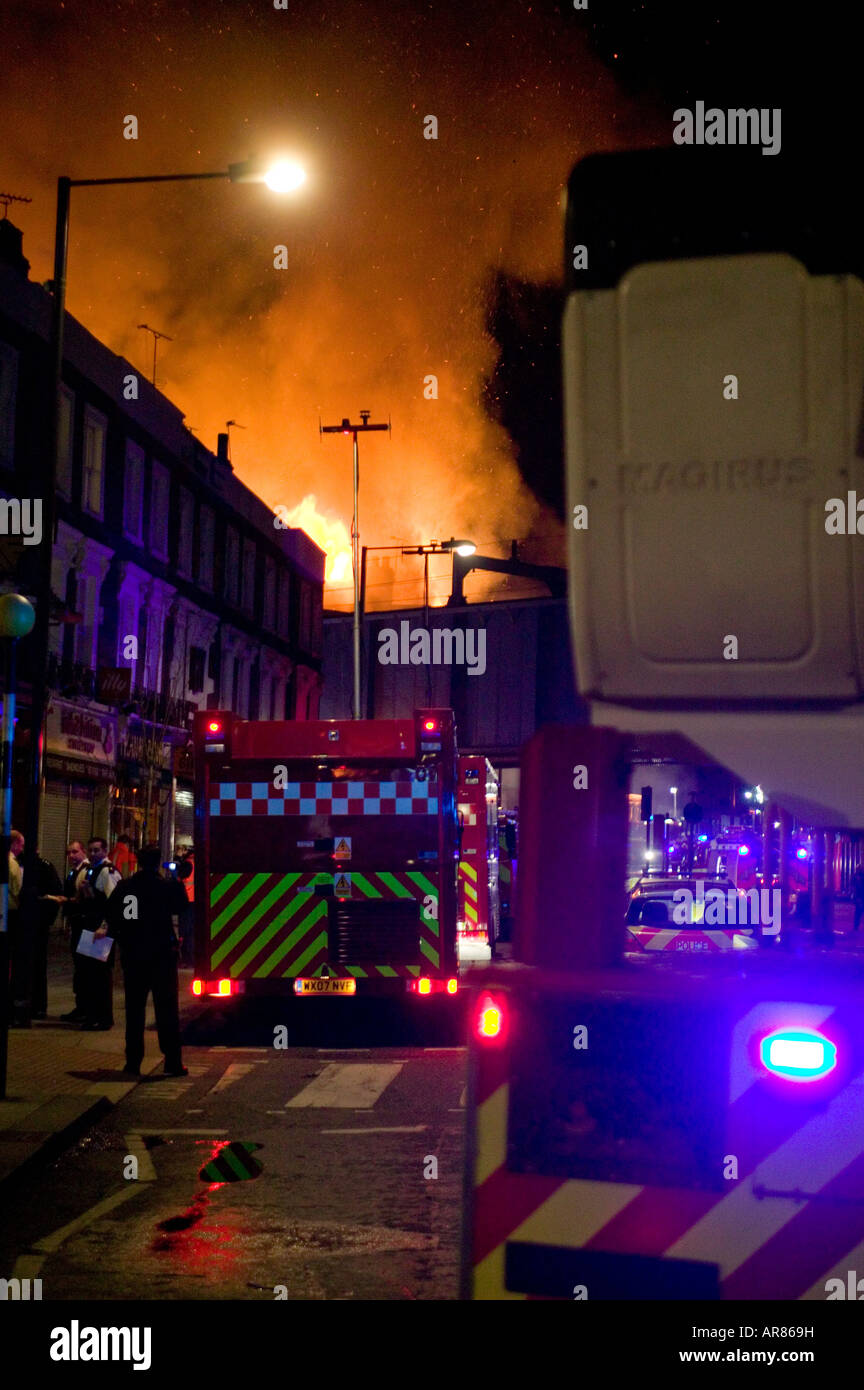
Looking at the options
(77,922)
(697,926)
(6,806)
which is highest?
(6,806)

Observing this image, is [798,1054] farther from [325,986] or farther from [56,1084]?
[325,986]

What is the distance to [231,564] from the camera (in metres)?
43.7

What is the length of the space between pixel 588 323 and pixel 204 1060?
35.6 feet

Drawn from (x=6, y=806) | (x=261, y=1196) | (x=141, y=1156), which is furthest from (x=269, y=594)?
(x=261, y=1196)

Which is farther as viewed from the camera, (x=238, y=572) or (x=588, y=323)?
(x=238, y=572)

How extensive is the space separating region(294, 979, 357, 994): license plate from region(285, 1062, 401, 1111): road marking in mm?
1071

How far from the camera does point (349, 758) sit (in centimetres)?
1512

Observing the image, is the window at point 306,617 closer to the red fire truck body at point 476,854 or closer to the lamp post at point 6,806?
the red fire truck body at point 476,854

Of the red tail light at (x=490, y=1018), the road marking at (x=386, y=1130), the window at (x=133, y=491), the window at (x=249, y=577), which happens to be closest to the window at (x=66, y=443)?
the window at (x=133, y=491)

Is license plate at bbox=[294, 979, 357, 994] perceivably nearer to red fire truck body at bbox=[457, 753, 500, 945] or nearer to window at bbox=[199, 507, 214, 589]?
red fire truck body at bbox=[457, 753, 500, 945]

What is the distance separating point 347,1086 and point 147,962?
6.35 feet

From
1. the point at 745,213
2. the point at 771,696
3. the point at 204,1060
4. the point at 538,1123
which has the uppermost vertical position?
the point at 745,213
